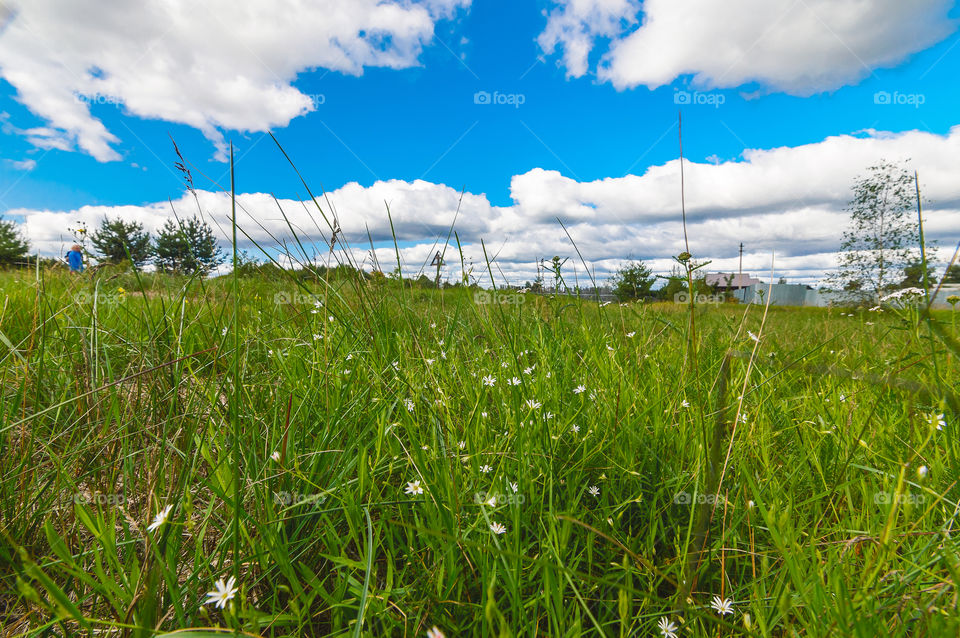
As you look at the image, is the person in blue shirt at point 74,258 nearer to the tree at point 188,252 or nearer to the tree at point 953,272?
the tree at point 188,252

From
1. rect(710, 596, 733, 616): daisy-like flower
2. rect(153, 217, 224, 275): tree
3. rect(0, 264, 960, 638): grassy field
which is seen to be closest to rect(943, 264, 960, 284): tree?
rect(0, 264, 960, 638): grassy field

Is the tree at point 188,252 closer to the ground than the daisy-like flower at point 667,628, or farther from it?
farther from it

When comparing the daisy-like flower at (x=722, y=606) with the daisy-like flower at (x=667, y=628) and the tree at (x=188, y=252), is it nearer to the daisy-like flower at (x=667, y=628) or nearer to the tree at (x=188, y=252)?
the daisy-like flower at (x=667, y=628)

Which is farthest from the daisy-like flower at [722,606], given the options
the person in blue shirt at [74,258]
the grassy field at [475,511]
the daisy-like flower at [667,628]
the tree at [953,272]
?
the person in blue shirt at [74,258]

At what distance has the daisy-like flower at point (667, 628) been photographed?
37.2 inches

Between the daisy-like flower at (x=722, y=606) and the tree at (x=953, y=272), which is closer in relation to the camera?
the tree at (x=953, y=272)

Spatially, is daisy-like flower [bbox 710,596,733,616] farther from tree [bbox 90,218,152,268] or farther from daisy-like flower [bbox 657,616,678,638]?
tree [bbox 90,218,152,268]

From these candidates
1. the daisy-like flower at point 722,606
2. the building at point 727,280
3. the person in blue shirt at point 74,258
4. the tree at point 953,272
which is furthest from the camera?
the person in blue shirt at point 74,258

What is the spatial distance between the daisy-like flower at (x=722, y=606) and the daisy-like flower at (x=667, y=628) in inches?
4.7

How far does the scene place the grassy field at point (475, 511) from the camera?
36.7 inches

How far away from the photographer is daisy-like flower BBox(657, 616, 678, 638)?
945 millimetres

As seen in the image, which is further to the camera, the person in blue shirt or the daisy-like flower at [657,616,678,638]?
the person in blue shirt

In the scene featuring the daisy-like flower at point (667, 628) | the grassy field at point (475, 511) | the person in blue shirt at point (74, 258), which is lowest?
the daisy-like flower at point (667, 628)

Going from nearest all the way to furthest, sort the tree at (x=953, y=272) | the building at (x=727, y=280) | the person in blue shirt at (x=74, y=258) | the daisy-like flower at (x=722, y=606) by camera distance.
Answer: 1. the tree at (x=953, y=272)
2. the daisy-like flower at (x=722, y=606)
3. the building at (x=727, y=280)
4. the person in blue shirt at (x=74, y=258)
